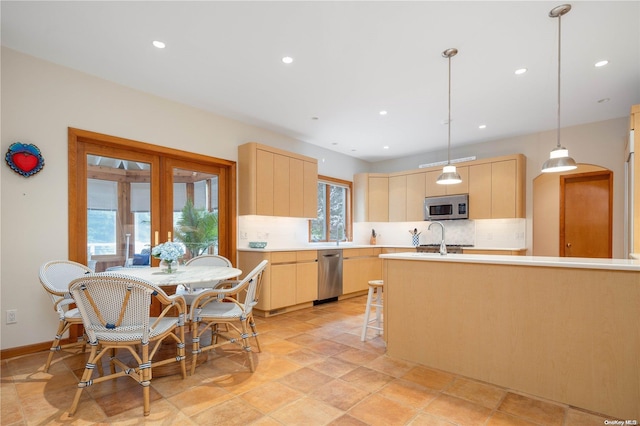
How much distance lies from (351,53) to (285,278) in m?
2.97

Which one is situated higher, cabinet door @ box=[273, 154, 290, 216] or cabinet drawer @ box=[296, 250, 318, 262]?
cabinet door @ box=[273, 154, 290, 216]

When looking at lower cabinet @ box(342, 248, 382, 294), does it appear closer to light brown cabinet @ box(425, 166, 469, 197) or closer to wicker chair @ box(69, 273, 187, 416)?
light brown cabinet @ box(425, 166, 469, 197)

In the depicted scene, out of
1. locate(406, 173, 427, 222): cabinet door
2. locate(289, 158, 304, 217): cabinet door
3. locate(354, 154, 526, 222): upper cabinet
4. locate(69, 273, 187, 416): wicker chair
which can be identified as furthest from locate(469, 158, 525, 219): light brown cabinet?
locate(69, 273, 187, 416): wicker chair

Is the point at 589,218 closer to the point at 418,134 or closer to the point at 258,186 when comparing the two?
the point at 418,134

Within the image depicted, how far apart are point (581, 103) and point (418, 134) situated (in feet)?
6.98

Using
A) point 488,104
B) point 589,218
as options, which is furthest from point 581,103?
point 589,218

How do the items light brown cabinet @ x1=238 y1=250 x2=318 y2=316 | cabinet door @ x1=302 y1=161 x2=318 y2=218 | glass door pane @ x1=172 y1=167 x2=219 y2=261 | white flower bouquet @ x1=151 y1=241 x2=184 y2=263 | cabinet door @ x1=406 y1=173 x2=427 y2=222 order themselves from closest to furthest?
white flower bouquet @ x1=151 y1=241 x2=184 y2=263 < glass door pane @ x1=172 y1=167 x2=219 y2=261 < light brown cabinet @ x1=238 y1=250 x2=318 y2=316 < cabinet door @ x1=302 y1=161 x2=318 y2=218 < cabinet door @ x1=406 y1=173 x2=427 y2=222

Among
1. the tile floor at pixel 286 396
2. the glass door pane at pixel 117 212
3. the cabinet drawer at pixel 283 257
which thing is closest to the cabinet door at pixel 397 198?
the cabinet drawer at pixel 283 257

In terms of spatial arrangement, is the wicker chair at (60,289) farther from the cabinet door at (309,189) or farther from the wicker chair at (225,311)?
the cabinet door at (309,189)

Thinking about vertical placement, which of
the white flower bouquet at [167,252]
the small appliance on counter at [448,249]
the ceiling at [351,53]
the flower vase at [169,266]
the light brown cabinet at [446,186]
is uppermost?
the ceiling at [351,53]

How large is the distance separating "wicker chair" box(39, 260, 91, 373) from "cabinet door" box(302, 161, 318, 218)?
3149 mm

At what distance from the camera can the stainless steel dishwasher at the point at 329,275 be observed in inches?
202

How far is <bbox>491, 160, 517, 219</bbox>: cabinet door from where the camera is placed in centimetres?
529

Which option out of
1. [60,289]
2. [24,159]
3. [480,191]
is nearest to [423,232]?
[480,191]
